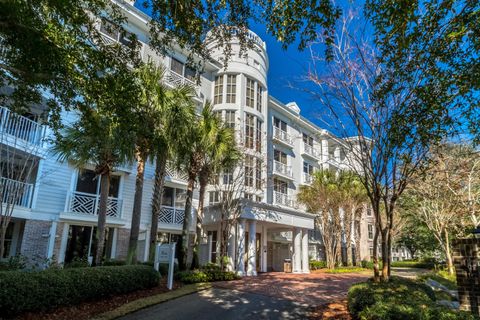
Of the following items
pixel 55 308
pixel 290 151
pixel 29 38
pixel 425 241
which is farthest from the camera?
pixel 425 241

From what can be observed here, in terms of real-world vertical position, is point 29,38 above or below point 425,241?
above

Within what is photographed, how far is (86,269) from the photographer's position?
383 inches

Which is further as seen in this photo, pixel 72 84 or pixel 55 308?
pixel 55 308

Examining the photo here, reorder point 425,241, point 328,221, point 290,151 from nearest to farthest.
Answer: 1. point 328,221
2. point 290,151
3. point 425,241

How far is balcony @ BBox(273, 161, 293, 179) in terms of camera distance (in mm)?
28227

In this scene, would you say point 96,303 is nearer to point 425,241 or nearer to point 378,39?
point 378,39

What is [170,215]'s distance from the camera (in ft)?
68.4

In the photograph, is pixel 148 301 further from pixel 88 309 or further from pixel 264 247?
pixel 264 247

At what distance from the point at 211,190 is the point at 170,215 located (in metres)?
3.59

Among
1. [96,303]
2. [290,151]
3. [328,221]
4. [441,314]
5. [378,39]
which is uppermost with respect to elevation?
[290,151]

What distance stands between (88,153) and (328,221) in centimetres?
2074

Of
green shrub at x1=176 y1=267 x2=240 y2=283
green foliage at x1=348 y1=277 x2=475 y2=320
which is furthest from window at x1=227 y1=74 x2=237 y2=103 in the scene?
green foliage at x1=348 y1=277 x2=475 y2=320

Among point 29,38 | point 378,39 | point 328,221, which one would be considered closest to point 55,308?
point 29,38

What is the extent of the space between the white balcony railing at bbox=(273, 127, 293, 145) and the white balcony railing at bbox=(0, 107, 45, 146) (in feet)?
59.0
